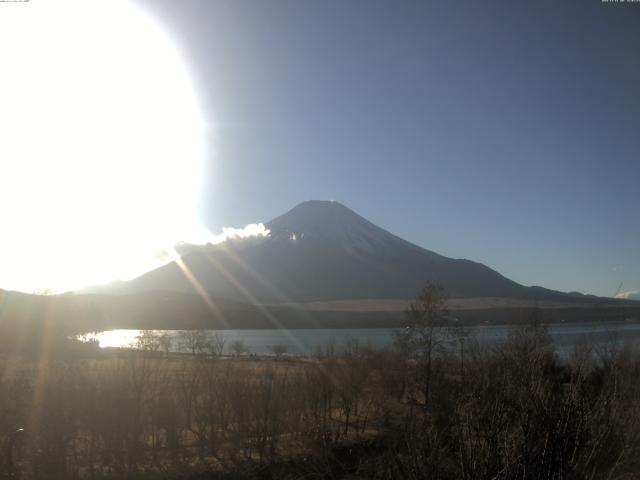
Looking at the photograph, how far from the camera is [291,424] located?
16.1 m

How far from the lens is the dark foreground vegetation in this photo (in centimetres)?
425

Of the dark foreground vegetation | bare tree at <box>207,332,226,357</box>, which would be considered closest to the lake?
bare tree at <box>207,332,226,357</box>

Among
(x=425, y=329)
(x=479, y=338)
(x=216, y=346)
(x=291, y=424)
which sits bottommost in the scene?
(x=216, y=346)

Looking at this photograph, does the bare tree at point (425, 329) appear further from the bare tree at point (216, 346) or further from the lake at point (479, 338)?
the bare tree at point (216, 346)

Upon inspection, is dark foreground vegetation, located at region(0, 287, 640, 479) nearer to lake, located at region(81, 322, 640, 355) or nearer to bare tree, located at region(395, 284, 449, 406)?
lake, located at region(81, 322, 640, 355)

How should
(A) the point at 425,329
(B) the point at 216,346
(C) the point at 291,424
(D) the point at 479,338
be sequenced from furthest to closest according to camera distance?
(B) the point at 216,346 < (D) the point at 479,338 < (A) the point at 425,329 < (C) the point at 291,424

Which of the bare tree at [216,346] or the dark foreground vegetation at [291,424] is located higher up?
the dark foreground vegetation at [291,424]

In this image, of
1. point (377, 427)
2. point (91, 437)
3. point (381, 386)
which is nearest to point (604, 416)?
point (91, 437)

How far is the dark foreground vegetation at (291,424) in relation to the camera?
425cm

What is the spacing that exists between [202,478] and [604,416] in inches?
400

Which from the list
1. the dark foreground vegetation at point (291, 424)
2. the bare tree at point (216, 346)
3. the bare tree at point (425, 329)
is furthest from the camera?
the bare tree at point (216, 346)

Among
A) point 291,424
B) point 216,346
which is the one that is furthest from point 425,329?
point 216,346

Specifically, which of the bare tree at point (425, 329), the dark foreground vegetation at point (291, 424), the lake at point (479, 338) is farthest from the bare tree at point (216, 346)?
the dark foreground vegetation at point (291, 424)

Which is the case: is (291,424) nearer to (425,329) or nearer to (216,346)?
(425,329)
